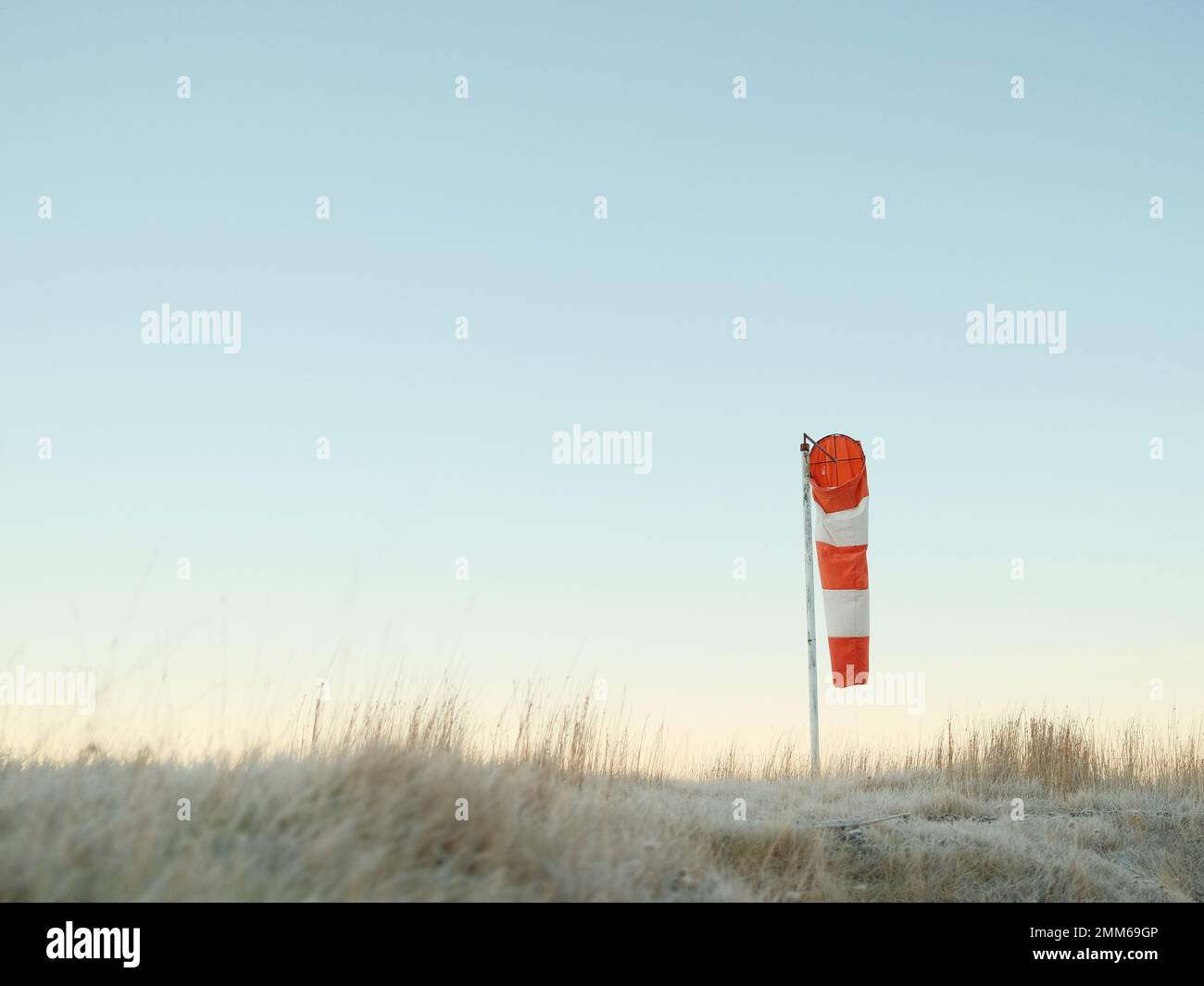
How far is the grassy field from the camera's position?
4035mm

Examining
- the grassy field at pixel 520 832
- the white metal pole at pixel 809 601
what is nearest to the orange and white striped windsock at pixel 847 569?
the white metal pole at pixel 809 601

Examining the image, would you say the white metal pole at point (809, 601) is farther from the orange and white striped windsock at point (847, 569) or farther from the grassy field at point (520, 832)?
the grassy field at point (520, 832)

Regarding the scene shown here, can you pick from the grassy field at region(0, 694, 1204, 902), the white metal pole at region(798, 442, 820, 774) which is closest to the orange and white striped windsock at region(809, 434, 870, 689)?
the white metal pole at region(798, 442, 820, 774)

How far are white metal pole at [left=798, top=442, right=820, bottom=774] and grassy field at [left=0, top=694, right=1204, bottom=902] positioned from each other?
1705 mm

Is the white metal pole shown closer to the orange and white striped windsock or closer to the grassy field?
the orange and white striped windsock

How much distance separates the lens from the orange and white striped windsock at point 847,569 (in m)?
11.7

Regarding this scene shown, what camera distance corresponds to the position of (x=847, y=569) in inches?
460

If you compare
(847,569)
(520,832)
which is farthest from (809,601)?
(520,832)

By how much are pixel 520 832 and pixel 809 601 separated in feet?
23.9
